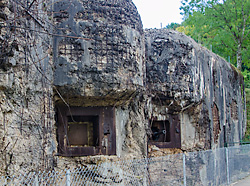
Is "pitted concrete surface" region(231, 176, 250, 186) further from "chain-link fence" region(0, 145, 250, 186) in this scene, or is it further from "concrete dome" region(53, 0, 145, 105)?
"concrete dome" region(53, 0, 145, 105)

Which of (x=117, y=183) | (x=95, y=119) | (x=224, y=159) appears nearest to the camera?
(x=117, y=183)

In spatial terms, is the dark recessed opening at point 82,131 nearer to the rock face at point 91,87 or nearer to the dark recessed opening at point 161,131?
the rock face at point 91,87

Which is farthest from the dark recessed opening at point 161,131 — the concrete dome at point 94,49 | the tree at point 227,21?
the tree at point 227,21

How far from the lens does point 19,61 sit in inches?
207

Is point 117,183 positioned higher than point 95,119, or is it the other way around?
point 95,119

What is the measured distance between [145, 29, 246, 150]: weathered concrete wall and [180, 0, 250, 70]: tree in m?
8.69

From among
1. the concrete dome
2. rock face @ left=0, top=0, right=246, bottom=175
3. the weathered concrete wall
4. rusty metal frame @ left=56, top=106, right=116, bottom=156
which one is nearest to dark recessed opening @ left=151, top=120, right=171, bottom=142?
rock face @ left=0, top=0, right=246, bottom=175

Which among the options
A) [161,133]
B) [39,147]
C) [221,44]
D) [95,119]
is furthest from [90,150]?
[221,44]

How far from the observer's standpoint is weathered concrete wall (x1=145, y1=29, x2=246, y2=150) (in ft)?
31.5

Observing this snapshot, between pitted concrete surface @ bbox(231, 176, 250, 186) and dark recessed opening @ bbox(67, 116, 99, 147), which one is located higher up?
dark recessed opening @ bbox(67, 116, 99, 147)

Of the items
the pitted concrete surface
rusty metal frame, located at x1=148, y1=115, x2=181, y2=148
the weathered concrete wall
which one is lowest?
the pitted concrete surface

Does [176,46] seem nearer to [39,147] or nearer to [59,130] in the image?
[59,130]

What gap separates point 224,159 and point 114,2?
4904mm

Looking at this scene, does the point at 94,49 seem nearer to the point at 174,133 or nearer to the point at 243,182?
the point at 174,133
